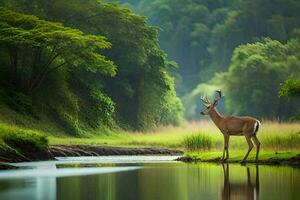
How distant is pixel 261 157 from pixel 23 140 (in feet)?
26.4

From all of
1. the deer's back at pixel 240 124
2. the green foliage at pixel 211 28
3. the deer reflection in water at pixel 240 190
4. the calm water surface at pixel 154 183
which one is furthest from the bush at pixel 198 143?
the green foliage at pixel 211 28

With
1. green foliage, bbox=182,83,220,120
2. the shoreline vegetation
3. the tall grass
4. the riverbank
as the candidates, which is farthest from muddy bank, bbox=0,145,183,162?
green foliage, bbox=182,83,220,120

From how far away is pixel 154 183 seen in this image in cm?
1781

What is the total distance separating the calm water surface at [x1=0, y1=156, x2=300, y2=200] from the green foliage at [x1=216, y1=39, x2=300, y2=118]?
46.6m

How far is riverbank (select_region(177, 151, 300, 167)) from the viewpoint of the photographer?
79.5ft

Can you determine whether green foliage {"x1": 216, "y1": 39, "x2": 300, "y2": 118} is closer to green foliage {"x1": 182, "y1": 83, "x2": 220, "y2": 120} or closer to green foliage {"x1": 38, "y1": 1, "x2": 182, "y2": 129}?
green foliage {"x1": 38, "y1": 1, "x2": 182, "y2": 129}

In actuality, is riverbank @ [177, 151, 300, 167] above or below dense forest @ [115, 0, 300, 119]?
→ below

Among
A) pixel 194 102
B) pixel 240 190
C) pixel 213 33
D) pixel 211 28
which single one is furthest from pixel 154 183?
pixel 211 28

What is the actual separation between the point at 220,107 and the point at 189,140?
58.7m

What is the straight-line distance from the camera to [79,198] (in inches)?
567

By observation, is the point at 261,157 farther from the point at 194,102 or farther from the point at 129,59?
the point at 194,102

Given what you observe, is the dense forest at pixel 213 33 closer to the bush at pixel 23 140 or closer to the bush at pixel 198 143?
the bush at pixel 198 143

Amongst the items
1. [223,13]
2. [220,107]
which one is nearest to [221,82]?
[220,107]

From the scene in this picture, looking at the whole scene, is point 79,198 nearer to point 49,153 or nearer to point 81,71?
point 49,153
